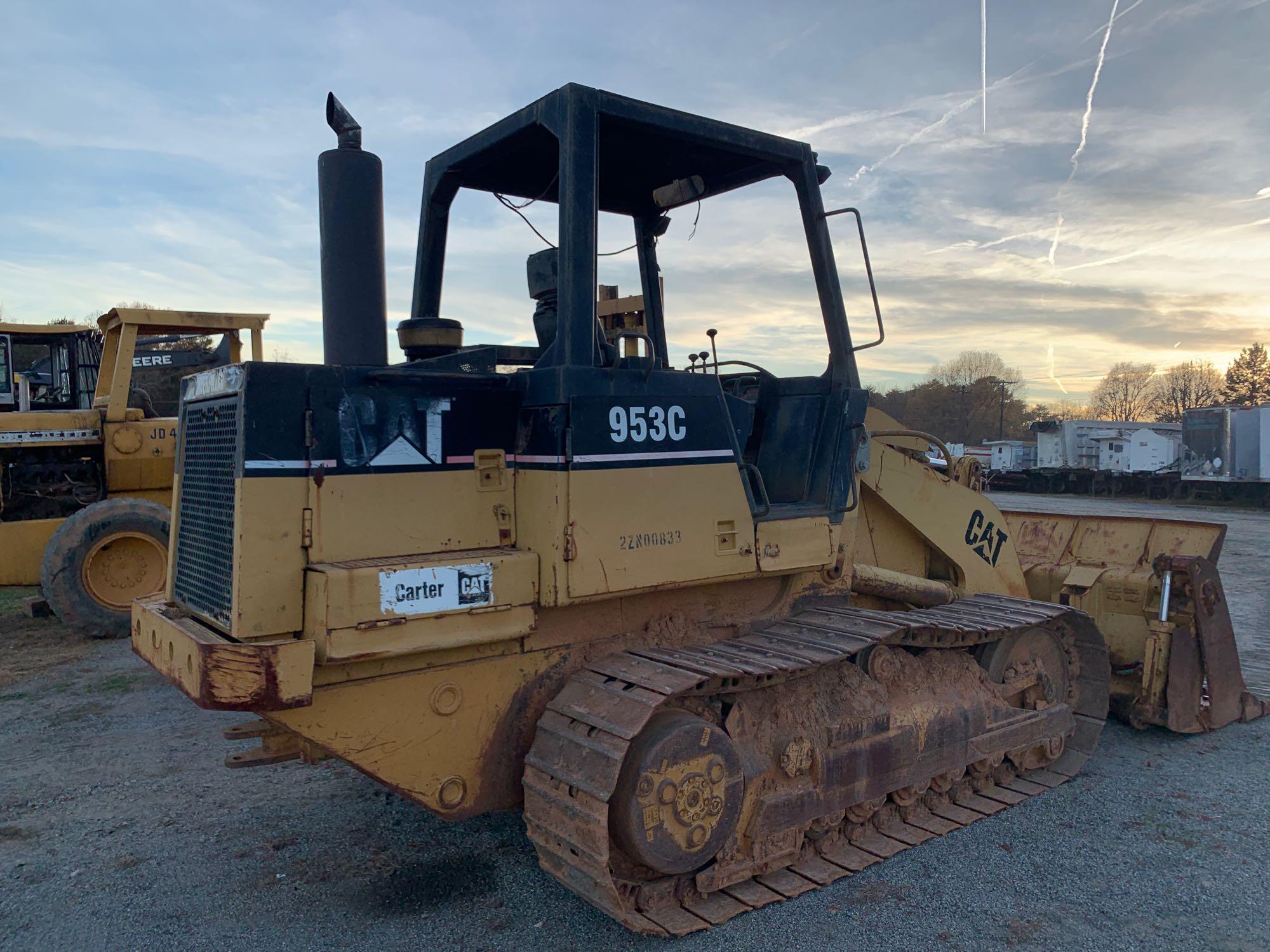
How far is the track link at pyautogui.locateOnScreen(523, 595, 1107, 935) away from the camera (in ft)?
11.2

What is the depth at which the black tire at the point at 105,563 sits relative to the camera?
8.80 metres

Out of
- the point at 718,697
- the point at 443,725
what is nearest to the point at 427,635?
the point at 443,725

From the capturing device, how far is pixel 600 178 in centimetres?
489

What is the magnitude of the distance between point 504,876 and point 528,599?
1.36m

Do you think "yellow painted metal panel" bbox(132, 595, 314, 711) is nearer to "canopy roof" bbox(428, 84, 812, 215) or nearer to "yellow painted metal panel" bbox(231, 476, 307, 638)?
"yellow painted metal panel" bbox(231, 476, 307, 638)

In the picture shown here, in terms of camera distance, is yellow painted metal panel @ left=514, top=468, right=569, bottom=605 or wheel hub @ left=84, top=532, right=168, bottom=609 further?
wheel hub @ left=84, top=532, right=168, bottom=609

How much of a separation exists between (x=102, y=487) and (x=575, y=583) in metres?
8.71

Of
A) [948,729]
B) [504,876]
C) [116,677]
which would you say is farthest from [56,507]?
[948,729]

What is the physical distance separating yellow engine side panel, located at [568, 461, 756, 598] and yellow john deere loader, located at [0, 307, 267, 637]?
7.10 m

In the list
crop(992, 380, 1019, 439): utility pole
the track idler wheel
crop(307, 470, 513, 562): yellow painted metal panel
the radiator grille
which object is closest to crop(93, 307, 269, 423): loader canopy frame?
the radiator grille

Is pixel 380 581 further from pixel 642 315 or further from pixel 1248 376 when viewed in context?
pixel 1248 376

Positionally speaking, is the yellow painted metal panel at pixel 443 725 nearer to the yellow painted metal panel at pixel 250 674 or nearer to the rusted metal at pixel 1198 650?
the yellow painted metal panel at pixel 250 674

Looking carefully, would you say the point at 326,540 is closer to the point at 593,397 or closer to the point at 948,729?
the point at 593,397

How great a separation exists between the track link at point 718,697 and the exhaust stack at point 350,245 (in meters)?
1.60
